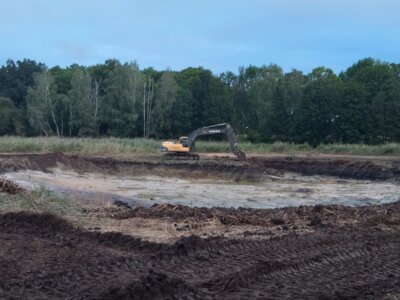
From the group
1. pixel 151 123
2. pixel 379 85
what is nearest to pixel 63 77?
pixel 151 123

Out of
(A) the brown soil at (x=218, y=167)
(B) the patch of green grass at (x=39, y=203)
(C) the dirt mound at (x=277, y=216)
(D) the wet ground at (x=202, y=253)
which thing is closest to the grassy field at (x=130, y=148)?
(A) the brown soil at (x=218, y=167)

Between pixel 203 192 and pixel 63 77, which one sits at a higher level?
pixel 63 77

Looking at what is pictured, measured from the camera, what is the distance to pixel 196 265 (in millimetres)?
9758

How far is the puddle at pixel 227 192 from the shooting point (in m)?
22.3

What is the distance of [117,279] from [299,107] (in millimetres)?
63562

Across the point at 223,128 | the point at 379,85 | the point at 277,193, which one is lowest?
the point at 277,193

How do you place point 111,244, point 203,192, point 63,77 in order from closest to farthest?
1. point 111,244
2. point 203,192
3. point 63,77

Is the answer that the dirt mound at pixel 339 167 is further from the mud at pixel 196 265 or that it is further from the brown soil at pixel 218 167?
the mud at pixel 196 265

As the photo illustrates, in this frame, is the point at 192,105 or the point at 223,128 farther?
the point at 192,105

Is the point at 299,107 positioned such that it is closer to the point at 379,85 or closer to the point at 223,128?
the point at 379,85

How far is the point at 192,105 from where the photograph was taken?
77750 mm

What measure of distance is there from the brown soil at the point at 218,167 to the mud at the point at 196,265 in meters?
20.5

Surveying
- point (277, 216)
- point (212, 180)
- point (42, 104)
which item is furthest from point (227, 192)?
point (42, 104)

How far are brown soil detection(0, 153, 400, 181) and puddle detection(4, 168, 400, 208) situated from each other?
5.75ft
